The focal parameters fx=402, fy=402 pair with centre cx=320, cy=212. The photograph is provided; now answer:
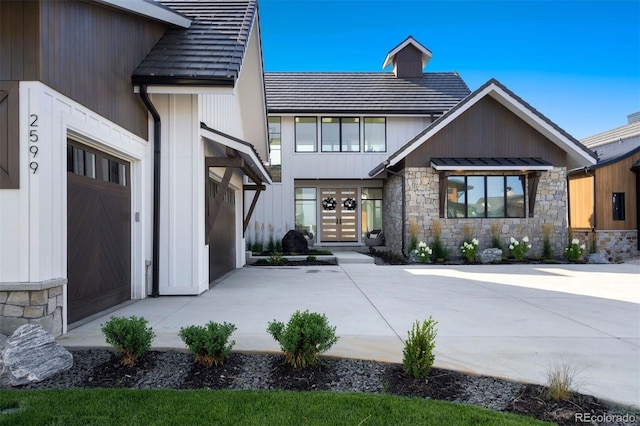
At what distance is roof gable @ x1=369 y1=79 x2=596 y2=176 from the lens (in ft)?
45.8

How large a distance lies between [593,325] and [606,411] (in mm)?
2845

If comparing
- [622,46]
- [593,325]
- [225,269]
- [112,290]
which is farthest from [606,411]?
[622,46]

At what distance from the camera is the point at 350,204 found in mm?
18406

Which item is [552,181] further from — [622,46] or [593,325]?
[593,325]

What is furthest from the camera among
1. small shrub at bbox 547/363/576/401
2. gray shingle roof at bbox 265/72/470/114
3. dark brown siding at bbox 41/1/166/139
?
gray shingle roof at bbox 265/72/470/114

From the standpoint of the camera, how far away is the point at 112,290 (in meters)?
6.17

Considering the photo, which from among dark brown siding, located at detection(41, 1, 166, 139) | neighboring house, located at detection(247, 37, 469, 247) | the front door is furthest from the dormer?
dark brown siding, located at detection(41, 1, 166, 139)

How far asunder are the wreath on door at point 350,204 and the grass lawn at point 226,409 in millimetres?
15419

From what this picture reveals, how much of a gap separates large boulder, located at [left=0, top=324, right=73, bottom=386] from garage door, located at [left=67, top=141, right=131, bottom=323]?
1.44m

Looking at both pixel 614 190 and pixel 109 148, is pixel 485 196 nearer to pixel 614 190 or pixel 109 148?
pixel 614 190

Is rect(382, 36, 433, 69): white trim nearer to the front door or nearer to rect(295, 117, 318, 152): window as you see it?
rect(295, 117, 318, 152): window

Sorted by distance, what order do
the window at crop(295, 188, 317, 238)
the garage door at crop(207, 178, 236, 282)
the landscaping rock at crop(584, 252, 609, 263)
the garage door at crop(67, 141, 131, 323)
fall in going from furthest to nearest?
the window at crop(295, 188, 317, 238), the landscaping rock at crop(584, 252, 609, 263), the garage door at crop(207, 178, 236, 282), the garage door at crop(67, 141, 131, 323)

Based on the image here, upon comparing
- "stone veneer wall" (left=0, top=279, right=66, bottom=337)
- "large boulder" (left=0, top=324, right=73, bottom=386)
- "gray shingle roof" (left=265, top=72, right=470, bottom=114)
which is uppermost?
"gray shingle roof" (left=265, top=72, right=470, bottom=114)

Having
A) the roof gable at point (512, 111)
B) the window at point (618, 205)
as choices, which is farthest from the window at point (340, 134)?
the window at point (618, 205)
